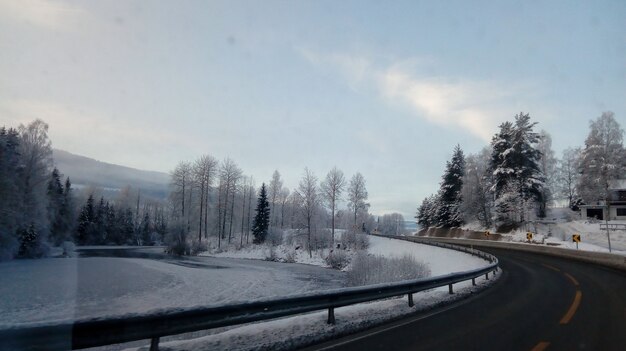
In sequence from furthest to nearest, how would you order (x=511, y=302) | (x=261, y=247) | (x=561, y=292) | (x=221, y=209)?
(x=221, y=209) → (x=261, y=247) → (x=561, y=292) → (x=511, y=302)

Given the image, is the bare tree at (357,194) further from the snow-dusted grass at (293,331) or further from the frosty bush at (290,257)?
the snow-dusted grass at (293,331)

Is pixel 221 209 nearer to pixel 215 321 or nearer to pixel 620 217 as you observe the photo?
pixel 620 217

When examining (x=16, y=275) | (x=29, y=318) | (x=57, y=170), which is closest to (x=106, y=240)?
(x=57, y=170)

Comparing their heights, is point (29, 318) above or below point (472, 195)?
below

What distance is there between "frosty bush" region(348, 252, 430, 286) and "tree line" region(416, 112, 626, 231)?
35098mm

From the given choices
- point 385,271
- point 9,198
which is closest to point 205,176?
point 9,198

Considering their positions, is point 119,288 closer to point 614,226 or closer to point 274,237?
point 274,237

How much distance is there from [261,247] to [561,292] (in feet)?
184

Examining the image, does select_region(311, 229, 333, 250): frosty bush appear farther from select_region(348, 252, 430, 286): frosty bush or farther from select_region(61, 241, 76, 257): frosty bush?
select_region(348, 252, 430, 286): frosty bush

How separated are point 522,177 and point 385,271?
134ft

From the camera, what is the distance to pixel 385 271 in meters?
28.8

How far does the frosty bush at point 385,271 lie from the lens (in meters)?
27.4

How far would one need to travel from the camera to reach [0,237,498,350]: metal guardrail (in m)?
5.08

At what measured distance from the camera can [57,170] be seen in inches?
3031
